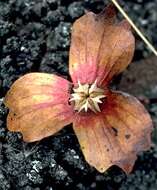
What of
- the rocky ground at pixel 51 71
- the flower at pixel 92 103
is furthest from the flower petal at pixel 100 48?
the rocky ground at pixel 51 71

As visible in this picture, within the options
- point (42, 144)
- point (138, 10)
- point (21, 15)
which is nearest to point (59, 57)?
point (21, 15)

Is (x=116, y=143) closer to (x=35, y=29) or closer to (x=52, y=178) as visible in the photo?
(x=52, y=178)

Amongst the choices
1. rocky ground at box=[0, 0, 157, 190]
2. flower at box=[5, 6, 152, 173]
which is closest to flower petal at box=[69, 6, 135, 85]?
flower at box=[5, 6, 152, 173]

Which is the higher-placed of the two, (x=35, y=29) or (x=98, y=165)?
(x=35, y=29)

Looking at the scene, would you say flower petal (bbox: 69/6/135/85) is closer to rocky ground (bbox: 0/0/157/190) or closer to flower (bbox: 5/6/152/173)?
flower (bbox: 5/6/152/173)

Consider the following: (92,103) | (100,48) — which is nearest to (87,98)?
(92,103)

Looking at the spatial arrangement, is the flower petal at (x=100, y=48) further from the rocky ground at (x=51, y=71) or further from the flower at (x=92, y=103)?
the rocky ground at (x=51, y=71)

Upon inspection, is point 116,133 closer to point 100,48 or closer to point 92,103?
point 92,103
